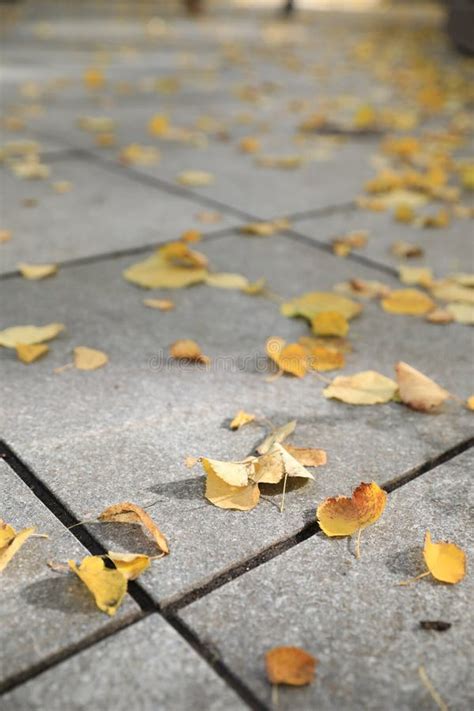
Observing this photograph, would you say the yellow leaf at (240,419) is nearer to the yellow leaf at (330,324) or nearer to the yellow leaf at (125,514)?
the yellow leaf at (125,514)

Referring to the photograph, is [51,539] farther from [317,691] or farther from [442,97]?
[442,97]

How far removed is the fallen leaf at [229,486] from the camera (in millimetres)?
1512

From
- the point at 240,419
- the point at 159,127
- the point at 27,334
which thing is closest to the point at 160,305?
the point at 27,334

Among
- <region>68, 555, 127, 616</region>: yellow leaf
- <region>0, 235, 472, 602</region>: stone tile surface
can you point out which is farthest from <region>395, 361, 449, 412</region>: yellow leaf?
<region>68, 555, 127, 616</region>: yellow leaf

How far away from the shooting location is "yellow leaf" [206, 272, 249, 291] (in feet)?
8.40

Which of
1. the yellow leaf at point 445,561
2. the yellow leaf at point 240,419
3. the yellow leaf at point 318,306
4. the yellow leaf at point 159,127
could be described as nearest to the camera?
the yellow leaf at point 445,561

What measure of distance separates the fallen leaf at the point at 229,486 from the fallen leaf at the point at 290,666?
370 millimetres

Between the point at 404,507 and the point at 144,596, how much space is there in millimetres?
556

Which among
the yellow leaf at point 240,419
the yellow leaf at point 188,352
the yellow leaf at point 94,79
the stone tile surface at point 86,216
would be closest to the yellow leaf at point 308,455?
the yellow leaf at point 240,419

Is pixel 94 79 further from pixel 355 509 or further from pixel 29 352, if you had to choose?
pixel 355 509

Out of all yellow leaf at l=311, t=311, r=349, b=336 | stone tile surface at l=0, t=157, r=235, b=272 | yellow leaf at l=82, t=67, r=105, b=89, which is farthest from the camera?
yellow leaf at l=82, t=67, r=105, b=89

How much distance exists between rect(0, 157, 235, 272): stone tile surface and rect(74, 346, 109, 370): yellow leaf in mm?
704

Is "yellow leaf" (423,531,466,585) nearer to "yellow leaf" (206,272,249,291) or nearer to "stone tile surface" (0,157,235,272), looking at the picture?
"yellow leaf" (206,272,249,291)

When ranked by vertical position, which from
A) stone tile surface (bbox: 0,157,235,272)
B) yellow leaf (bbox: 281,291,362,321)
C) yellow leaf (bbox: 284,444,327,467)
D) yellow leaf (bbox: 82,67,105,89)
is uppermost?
yellow leaf (bbox: 281,291,362,321)
